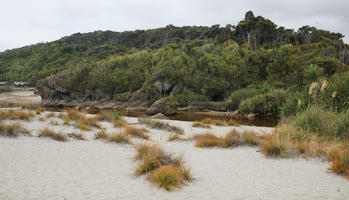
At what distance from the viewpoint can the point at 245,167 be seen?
6840mm

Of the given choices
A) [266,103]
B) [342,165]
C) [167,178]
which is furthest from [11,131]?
[266,103]

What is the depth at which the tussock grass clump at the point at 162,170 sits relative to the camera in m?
5.22

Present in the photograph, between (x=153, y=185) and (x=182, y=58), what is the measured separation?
43.8m

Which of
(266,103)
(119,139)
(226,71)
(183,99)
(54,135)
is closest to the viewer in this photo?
(54,135)

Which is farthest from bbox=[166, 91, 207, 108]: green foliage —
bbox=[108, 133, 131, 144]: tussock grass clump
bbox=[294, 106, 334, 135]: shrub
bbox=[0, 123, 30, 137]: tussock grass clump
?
bbox=[0, 123, 30, 137]: tussock grass clump

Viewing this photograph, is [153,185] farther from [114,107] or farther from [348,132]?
[114,107]

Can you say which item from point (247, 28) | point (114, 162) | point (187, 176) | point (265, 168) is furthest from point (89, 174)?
point (247, 28)

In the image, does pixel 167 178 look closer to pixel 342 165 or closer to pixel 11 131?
pixel 342 165

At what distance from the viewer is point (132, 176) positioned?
5.95 m

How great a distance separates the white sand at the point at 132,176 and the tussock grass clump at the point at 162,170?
7.5 inches

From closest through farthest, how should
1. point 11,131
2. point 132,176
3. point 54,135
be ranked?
point 132,176, point 11,131, point 54,135

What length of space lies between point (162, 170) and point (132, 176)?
3.36 feet

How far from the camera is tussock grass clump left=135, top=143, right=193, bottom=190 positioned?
5223 mm

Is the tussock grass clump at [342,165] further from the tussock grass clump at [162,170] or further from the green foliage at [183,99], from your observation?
the green foliage at [183,99]
